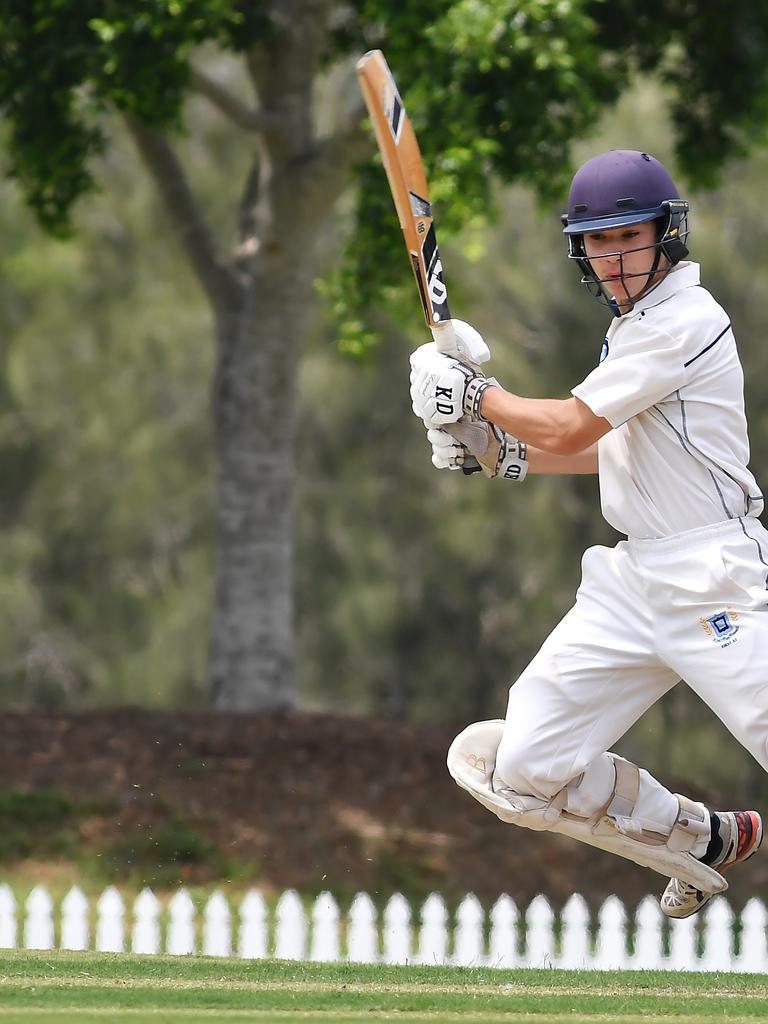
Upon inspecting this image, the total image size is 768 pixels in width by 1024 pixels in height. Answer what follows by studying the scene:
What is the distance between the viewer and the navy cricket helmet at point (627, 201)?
16.0ft

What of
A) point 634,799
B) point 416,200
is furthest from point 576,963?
point 416,200

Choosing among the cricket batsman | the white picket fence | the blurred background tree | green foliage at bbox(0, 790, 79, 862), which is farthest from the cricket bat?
green foliage at bbox(0, 790, 79, 862)

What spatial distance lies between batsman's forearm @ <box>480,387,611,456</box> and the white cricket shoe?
129cm

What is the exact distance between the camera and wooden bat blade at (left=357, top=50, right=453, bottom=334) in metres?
5.07

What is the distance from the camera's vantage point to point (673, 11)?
423 inches

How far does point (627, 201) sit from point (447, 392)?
0.73 metres

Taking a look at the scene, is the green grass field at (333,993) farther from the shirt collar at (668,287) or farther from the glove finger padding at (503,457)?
the shirt collar at (668,287)

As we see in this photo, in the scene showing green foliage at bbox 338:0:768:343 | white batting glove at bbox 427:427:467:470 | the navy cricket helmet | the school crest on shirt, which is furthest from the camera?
green foliage at bbox 338:0:768:343

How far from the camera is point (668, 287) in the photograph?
492 cm

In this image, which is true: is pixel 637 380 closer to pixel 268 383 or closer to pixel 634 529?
pixel 634 529

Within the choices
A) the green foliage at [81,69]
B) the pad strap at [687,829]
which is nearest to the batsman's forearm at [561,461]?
the pad strap at [687,829]

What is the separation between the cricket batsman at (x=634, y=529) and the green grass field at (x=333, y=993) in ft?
1.62

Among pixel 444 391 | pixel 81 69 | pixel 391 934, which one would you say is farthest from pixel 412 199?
pixel 81 69

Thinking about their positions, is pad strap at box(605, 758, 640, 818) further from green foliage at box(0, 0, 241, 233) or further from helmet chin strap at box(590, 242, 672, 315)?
green foliage at box(0, 0, 241, 233)
